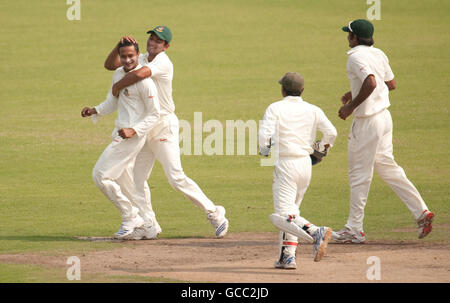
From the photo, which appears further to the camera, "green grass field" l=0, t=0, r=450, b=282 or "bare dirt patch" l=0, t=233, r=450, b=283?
"green grass field" l=0, t=0, r=450, b=282

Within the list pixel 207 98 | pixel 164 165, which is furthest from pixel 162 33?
pixel 207 98

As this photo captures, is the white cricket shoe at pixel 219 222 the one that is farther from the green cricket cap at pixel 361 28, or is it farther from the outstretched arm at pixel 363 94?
the green cricket cap at pixel 361 28

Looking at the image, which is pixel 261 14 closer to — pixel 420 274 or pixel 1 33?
pixel 1 33

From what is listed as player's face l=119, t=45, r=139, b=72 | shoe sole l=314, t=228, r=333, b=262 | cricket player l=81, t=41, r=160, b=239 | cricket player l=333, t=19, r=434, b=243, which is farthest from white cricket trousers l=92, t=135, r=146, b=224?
shoe sole l=314, t=228, r=333, b=262

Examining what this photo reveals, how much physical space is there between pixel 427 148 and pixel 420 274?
29.6ft

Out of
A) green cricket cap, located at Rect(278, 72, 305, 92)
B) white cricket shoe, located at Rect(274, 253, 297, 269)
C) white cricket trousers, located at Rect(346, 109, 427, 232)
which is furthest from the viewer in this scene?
white cricket trousers, located at Rect(346, 109, 427, 232)

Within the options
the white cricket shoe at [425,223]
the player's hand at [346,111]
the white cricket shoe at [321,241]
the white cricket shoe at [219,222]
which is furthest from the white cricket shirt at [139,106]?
the white cricket shoe at [425,223]

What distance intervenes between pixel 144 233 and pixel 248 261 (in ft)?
5.94

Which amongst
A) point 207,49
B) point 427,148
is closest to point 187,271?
point 427,148

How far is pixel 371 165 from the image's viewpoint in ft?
35.1

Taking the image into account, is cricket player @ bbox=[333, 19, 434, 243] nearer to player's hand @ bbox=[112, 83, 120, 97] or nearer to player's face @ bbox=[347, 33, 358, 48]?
player's face @ bbox=[347, 33, 358, 48]

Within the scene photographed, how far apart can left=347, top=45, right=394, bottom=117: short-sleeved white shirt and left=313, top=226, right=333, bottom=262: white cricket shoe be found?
2.29 meters

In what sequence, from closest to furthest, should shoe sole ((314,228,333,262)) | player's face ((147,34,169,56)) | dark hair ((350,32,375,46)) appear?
1. shoe sole ((314,228,333,262))
2. dark hair ((350,32,375,46))
3. player's face ((147,34,169,56))

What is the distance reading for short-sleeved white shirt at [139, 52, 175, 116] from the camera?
10.9m
